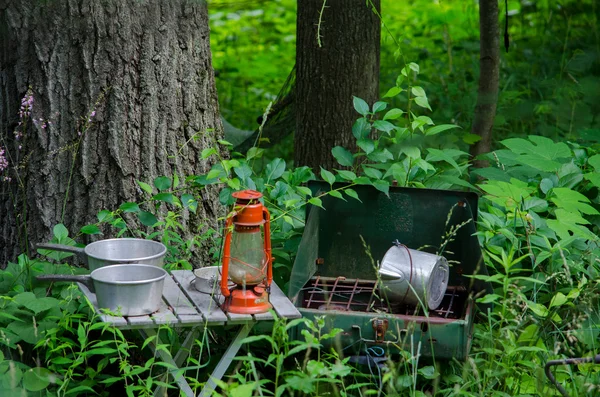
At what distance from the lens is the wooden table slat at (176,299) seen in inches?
101

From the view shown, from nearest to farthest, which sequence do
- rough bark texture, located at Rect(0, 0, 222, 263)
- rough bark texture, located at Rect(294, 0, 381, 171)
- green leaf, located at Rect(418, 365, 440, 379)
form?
green leaf, located at Rect(418, 365, 440, 379), rough bark texture, located at Rect(0, 0, 222, 263), rough bark texture, located at Rect(294, 0, 381, 171)

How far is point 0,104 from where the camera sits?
3432mm

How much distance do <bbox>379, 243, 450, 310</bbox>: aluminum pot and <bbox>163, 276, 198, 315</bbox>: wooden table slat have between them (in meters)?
0.76

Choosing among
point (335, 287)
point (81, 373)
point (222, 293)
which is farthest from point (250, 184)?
point (81, 373)

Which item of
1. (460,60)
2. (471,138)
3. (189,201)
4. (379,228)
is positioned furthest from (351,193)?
(460,60)

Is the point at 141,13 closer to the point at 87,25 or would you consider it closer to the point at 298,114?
the point at 87,25

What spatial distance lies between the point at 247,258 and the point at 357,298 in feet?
2.56

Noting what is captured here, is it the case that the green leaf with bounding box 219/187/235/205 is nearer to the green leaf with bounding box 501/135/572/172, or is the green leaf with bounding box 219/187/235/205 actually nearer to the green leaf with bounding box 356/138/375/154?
the green leaf with bounding box 356/138/375/154

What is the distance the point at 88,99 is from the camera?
130 inches

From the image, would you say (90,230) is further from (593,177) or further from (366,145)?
(593,177)

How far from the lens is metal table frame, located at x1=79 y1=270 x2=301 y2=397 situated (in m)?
2.44

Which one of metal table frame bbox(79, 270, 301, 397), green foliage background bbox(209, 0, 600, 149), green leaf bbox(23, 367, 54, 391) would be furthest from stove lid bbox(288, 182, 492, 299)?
green foliage background bbox(209, 0, 600, 149)

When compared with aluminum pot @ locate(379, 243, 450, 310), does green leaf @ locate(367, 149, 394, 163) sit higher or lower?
higher

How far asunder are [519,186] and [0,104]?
7.99 feet
